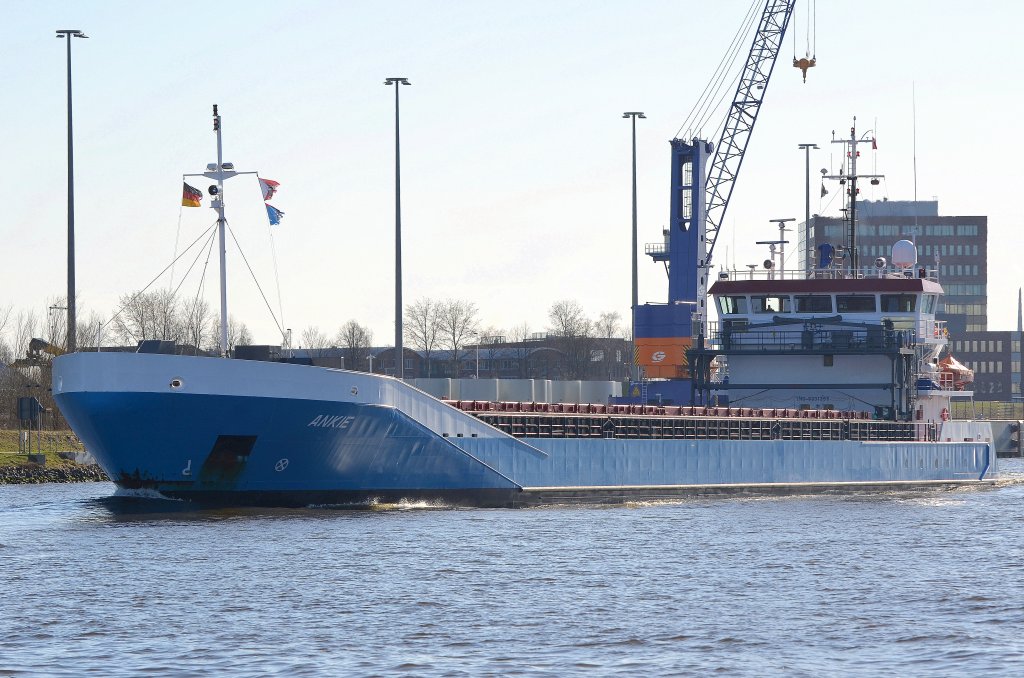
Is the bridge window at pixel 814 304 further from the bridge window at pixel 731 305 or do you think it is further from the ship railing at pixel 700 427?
the ship railing at pixel 700 427

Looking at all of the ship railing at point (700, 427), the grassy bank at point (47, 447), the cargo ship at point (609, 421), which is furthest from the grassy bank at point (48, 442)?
the ship railing at point (700, 427)

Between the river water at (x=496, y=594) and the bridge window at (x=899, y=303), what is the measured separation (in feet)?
49.8

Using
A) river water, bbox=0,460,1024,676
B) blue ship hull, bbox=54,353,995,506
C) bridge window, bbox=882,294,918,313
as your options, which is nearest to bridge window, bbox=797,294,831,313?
bridge window, bbox=882,294,918,313

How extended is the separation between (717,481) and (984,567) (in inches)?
758

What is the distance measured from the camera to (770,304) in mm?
59469

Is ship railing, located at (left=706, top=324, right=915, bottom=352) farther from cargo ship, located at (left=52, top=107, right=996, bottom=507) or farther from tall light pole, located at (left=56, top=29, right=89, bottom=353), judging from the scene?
tall light pole, located at (left=56, top=29, right=89, bottom=353)

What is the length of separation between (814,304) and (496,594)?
32.2m

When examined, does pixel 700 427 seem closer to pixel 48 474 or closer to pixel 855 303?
pixel 855 303

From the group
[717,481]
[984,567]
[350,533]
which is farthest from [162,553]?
[717,481]

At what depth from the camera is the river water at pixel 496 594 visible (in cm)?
2366

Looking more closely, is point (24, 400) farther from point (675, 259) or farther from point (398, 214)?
point (675, 259)

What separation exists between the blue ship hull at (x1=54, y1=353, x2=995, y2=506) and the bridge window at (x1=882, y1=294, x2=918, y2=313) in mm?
14185

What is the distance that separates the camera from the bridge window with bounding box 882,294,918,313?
2295 inches

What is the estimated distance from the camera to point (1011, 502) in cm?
5519
